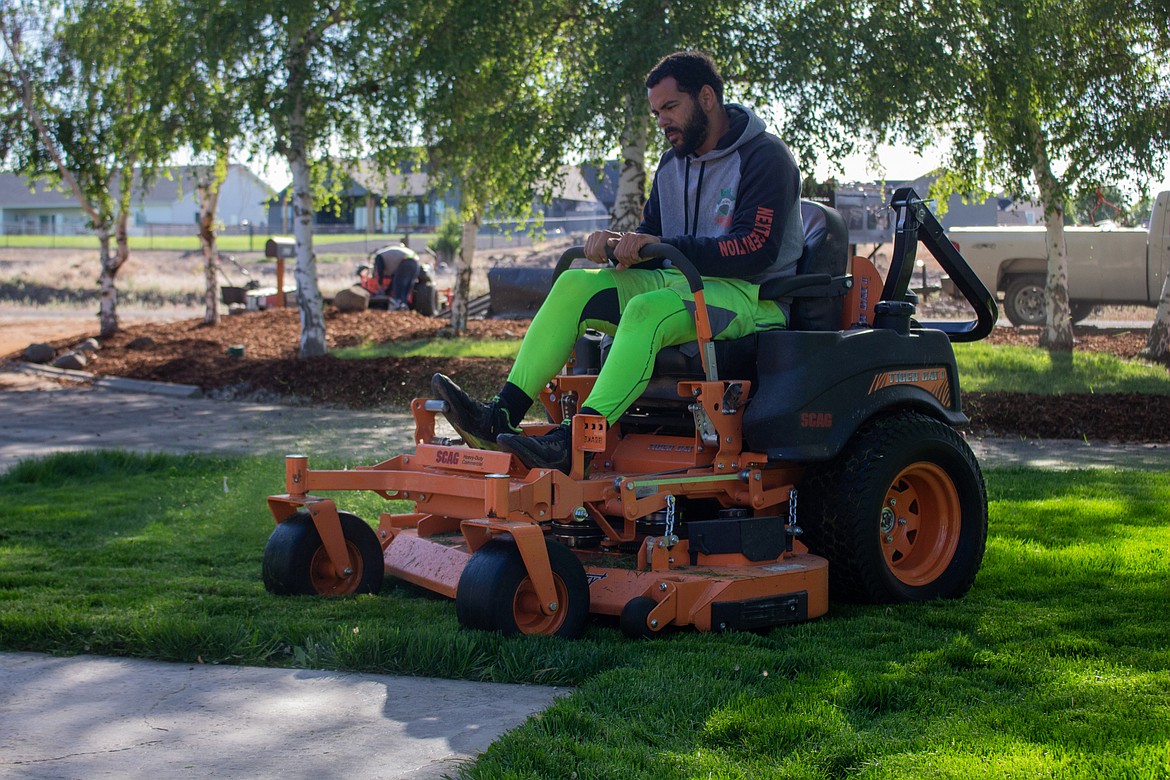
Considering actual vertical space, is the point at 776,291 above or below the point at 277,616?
above

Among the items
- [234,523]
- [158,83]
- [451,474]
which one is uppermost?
[158,83]

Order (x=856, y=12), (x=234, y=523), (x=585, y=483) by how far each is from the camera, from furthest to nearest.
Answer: (x=856, y=12) → (x=234, y=523) → (x=585, y=483)

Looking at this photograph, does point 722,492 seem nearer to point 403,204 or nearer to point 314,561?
point 314,561

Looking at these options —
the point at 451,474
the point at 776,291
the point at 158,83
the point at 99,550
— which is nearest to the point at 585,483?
the point at 451,474

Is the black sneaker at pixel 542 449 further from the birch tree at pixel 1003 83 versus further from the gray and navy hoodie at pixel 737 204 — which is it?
the birch tree at pixel 1003 83

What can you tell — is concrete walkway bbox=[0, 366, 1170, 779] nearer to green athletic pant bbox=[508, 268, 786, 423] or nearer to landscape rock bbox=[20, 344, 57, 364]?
green athletic pant bbox=[508, 268, 786, 423]

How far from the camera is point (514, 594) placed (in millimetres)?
4598

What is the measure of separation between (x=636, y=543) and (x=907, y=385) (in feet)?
4.41

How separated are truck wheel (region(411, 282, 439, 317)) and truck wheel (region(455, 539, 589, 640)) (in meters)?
21.4

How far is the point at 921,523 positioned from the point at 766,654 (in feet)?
5.42

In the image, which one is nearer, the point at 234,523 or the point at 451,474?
the point at 451,474

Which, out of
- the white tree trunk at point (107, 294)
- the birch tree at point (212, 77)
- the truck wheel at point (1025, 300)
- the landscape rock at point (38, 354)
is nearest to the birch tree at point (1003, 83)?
the truck wheel at point (1025, 300)

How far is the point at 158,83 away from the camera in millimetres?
16094

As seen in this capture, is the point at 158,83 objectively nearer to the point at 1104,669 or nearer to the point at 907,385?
the point at 907,385
